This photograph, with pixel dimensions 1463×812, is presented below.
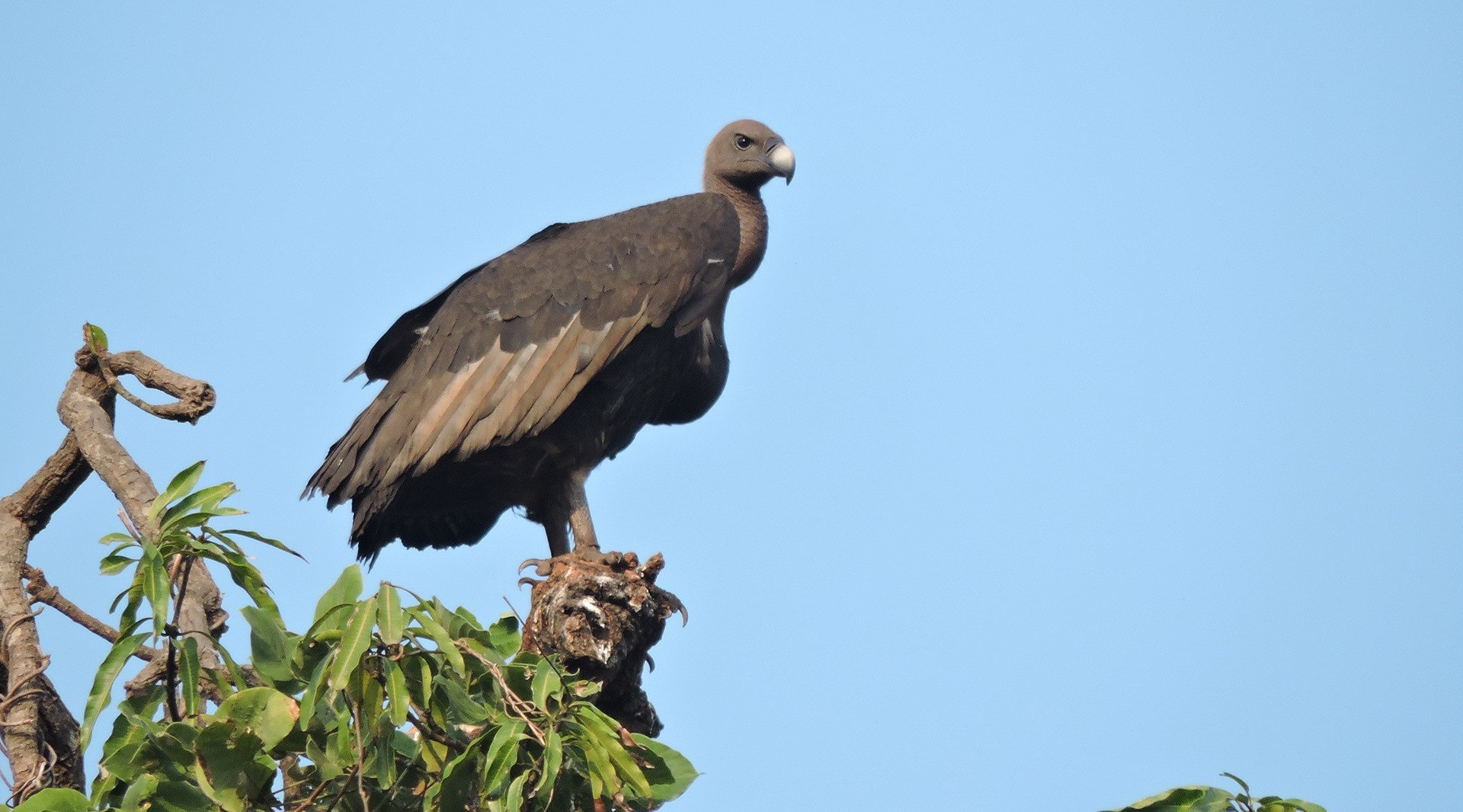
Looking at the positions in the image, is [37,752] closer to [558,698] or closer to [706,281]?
[558,698]

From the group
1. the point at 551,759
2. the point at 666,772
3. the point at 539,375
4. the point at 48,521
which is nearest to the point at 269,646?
the point at 551,759

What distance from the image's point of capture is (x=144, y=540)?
386 centimetres

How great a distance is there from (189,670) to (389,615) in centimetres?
55

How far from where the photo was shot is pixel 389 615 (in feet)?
12.1

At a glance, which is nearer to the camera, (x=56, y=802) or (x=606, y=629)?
(x=56, y=802)

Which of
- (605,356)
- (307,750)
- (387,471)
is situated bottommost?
(307,750)

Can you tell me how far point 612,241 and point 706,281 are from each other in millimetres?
515

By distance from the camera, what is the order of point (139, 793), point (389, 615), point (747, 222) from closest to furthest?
point (139, 793), point (389, 615), point (747, 222)

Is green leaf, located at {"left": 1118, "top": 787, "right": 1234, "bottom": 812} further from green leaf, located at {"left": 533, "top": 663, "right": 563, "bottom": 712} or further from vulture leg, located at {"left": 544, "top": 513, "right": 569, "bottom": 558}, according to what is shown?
vulture leg, located at {"left": 544, "top": 513, "right": 569, "bottom": 558}

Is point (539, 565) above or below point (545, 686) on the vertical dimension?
above

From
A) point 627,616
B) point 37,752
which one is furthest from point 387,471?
point 37,752

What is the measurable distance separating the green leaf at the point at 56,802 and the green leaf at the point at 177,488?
0.67m

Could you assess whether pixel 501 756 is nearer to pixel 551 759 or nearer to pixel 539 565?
pixel 551 759

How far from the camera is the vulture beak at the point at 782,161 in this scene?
879 cm
